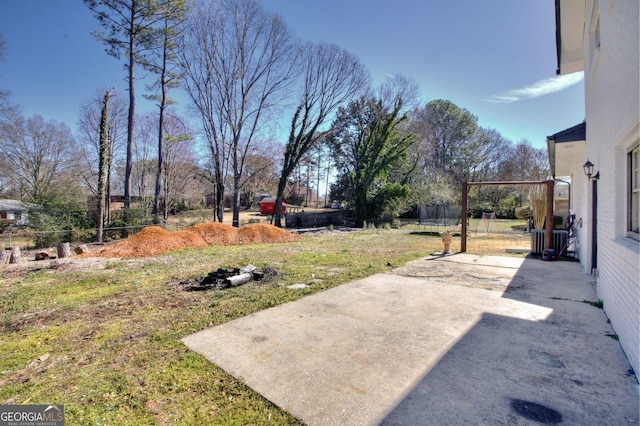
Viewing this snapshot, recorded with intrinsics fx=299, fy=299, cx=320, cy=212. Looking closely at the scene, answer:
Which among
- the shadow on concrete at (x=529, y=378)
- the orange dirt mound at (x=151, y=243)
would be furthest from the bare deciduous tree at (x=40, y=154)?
the shadow on concrete at (x=529, y=378)

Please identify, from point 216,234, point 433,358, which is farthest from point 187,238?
point 433,358

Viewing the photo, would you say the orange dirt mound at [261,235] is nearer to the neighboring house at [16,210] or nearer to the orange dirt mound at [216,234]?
the orange dirt mound at [216,234]

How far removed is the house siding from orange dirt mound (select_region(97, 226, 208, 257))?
34.4ft

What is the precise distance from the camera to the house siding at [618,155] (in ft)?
7.98

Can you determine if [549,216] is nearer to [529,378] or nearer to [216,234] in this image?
[529,378]

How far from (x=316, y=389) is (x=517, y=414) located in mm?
1375

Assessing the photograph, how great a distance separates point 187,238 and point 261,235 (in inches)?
119

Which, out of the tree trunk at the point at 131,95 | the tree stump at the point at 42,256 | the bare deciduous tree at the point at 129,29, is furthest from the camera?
the tree trunk at the point at 131,95

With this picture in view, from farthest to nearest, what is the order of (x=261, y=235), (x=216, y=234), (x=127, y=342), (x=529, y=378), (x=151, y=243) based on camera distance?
(x=261, y=235)
(x=216, y=234)
(x=151, y=243)
(x=127, y=342)
(x=529, y=378)

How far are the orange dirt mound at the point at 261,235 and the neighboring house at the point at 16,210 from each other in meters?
7.62

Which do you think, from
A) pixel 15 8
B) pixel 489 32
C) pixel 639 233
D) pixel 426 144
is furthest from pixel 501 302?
pixel 426 144

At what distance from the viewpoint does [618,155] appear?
10.1 ft

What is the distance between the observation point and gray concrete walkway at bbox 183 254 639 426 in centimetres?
204

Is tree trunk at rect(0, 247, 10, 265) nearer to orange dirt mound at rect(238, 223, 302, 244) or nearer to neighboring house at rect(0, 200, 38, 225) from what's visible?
neighboring house at rect(0, 200, 38, 225)
